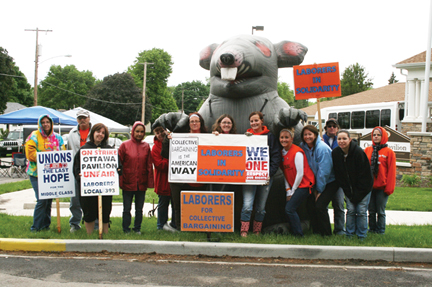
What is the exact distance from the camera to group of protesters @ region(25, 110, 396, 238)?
4.90 metres

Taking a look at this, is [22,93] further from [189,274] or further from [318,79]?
[189,274]

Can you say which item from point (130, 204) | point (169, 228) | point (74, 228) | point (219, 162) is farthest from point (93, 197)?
point (219, 162)

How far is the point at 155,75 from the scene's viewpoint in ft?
169

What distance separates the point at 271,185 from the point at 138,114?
4355 centimetres

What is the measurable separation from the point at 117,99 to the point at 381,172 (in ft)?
143

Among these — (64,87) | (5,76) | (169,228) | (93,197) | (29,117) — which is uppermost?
(64,87)

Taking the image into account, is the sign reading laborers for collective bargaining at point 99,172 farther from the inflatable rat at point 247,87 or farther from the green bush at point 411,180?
the green bush at point 411,180

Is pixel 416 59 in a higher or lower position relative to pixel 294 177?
higher

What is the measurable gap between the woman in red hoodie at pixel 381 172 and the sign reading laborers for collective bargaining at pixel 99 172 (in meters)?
3.57

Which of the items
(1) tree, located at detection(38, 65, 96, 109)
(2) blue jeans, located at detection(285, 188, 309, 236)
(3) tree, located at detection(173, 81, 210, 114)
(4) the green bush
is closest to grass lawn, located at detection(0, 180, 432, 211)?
(4) the green bush

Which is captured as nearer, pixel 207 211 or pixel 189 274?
pixel 189 274

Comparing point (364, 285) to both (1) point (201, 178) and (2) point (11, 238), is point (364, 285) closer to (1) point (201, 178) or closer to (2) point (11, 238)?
(1) point (201, 178)

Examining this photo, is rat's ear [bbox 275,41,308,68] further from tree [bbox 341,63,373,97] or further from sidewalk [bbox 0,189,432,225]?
tree [bbox 341,63,373,97]

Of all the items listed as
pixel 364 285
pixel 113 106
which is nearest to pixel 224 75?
pixel 364 285
